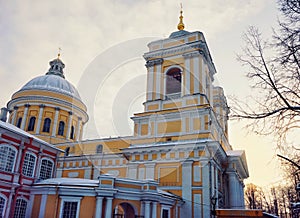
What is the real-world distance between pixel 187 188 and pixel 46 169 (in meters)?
11.0

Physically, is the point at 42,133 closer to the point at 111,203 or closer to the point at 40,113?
the point at 40,113

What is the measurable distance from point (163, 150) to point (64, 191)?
28.5 ft

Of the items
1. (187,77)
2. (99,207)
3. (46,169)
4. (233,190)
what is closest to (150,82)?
(187,77)

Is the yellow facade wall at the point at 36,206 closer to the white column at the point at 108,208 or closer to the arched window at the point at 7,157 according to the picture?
the arched window at the point at 7,157

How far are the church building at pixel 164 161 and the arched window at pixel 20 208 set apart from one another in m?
0.64

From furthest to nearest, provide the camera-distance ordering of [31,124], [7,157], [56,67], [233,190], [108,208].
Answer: [56,67] → [31,124] → [233,190] → [7,157] → [108,208]

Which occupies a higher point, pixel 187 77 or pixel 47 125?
pixel 187 77

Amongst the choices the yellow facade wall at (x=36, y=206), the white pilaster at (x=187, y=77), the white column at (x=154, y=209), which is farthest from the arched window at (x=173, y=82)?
the yellow facade wall at (x=36, y=206)

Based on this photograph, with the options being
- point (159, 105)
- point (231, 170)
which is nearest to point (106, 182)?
point (159, 105)

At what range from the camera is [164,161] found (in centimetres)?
2295

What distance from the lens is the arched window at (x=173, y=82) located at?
26.4 meters

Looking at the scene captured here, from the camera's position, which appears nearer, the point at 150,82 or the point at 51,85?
the point at 150,82

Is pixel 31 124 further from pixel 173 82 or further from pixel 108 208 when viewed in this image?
pixel 108 208

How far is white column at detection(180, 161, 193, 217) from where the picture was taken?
2097 centimetres
